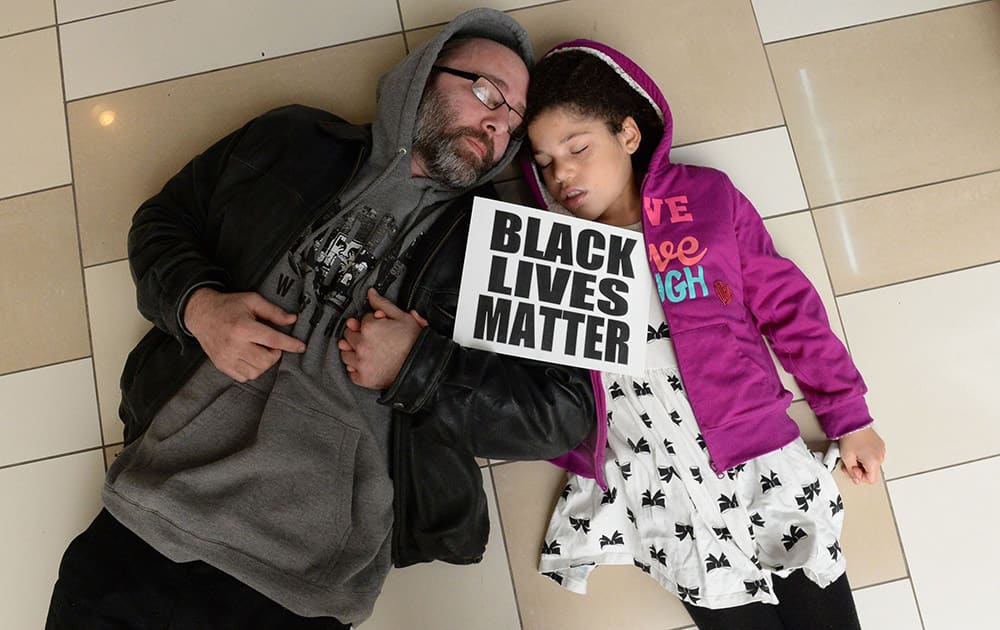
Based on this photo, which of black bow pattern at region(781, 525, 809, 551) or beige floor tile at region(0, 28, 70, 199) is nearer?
black bow pattern at region(781, 525, 809, 551)

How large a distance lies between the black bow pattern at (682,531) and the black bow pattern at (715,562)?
0.05 m

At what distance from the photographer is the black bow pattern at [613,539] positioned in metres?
1.39

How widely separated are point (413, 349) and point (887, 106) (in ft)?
4.00

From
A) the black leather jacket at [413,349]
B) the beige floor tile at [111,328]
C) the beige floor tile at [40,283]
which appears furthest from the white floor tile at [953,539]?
the beige floor tile at [40,283]

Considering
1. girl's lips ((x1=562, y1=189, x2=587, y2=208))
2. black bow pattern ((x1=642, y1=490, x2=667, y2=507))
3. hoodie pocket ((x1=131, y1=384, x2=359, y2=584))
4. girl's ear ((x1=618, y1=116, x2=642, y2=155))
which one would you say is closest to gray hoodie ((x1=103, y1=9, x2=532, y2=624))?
hoodie pocket ((x1=131, y1=384, x2=359, y2=584))

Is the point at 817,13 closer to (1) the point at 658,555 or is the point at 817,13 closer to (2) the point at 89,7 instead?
(1) the point at 658,555

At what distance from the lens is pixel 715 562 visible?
51.3 inches

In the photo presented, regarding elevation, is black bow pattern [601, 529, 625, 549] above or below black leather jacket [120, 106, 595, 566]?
below

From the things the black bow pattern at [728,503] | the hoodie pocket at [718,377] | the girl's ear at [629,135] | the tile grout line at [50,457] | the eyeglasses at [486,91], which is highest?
the eyeglasses at [486,91]

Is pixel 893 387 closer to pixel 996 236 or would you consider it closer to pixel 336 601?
pixel 996 236

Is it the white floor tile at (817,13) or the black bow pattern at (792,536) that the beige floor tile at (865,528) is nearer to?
the black bow pattern at (792,536)

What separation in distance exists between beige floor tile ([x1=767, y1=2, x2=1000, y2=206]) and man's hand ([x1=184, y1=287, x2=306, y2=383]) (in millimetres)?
1171

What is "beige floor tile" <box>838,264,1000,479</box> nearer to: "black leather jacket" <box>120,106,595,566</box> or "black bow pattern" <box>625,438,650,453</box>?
"black bow pattern" <box>625,438,650,453</box>

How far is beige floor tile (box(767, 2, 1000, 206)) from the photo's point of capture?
5.15 feet
